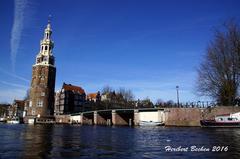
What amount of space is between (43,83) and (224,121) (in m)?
78.6

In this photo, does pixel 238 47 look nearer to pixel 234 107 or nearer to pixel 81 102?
pixel 234 107

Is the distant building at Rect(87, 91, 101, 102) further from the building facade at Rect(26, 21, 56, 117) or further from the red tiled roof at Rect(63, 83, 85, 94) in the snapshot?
the building facade at Rect(26, 21, 56, 117)

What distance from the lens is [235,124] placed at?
52969 mm

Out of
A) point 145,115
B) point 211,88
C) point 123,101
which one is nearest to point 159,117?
point 145,115

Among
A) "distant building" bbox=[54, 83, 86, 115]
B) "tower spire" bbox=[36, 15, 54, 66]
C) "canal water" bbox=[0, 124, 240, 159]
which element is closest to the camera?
"canal water" bbox=[0, 124, 240, 159]

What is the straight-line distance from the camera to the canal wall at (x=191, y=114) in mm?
55162

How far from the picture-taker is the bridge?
2805 inches

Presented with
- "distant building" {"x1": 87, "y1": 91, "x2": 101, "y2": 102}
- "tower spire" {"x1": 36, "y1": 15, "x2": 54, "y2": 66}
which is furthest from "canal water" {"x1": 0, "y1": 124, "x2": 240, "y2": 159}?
"distant building" {"x1": 87, "y1": 91, "x2": 101, "y2": 102}

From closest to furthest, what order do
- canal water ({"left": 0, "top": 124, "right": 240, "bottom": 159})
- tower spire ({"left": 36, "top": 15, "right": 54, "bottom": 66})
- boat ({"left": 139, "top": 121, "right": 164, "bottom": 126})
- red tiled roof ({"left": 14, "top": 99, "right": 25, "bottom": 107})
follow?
canal water ({"left": 0, "top": 124, "right": 240, "bottom": 159}), boat ({"left": 139, "top": 121, "right": 164, "bottom": 126}), tower spire ({"left": 36, "top": 15, "right": 54, "bottom": 66}), red tiled roof ({"left": 14, "top": 99, "right": 25, "bottom": 107})

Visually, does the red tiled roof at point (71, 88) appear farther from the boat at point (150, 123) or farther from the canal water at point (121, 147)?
the canal water at point (121, 147)

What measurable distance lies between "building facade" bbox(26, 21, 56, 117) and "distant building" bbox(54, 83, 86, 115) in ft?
59.1

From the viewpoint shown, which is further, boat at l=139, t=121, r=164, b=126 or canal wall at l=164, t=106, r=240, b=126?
boat at l=139, t=121, r=164, b=126

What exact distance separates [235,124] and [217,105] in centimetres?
524

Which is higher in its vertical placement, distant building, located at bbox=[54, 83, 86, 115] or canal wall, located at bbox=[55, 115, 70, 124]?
distant building, located at bbox=[54, 83, 86, 115]
